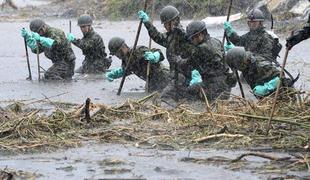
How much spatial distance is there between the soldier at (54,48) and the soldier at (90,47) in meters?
0.27

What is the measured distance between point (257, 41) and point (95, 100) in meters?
3.06

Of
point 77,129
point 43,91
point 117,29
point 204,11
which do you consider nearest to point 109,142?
point 77,129

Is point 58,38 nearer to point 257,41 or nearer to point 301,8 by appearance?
point 257,41

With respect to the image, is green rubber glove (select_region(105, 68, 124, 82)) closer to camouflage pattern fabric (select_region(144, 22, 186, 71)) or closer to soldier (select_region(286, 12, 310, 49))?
camouflage pattern fabric (select_region(144, 22, 186, 71))

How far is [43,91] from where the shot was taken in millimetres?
13852

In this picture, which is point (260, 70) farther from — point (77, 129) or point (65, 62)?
point (65, 62)

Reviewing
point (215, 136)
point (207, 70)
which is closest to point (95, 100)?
point (207, 70)

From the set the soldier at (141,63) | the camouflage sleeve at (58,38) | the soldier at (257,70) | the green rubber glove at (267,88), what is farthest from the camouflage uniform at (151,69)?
the green rubber glove at (267,88)

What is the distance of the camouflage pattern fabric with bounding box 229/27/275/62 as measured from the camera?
1355cm

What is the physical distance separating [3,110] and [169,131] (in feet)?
7.32

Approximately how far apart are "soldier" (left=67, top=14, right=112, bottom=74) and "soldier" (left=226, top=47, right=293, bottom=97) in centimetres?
538

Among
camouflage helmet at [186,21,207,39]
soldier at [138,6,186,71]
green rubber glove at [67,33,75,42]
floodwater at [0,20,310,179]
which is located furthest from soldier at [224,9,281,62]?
green rubber glove at [67,33,75,42]

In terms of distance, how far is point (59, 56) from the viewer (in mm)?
15508

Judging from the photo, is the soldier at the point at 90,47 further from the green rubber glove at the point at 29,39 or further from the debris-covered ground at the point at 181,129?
the debris-covered ground at the point at 181,129
